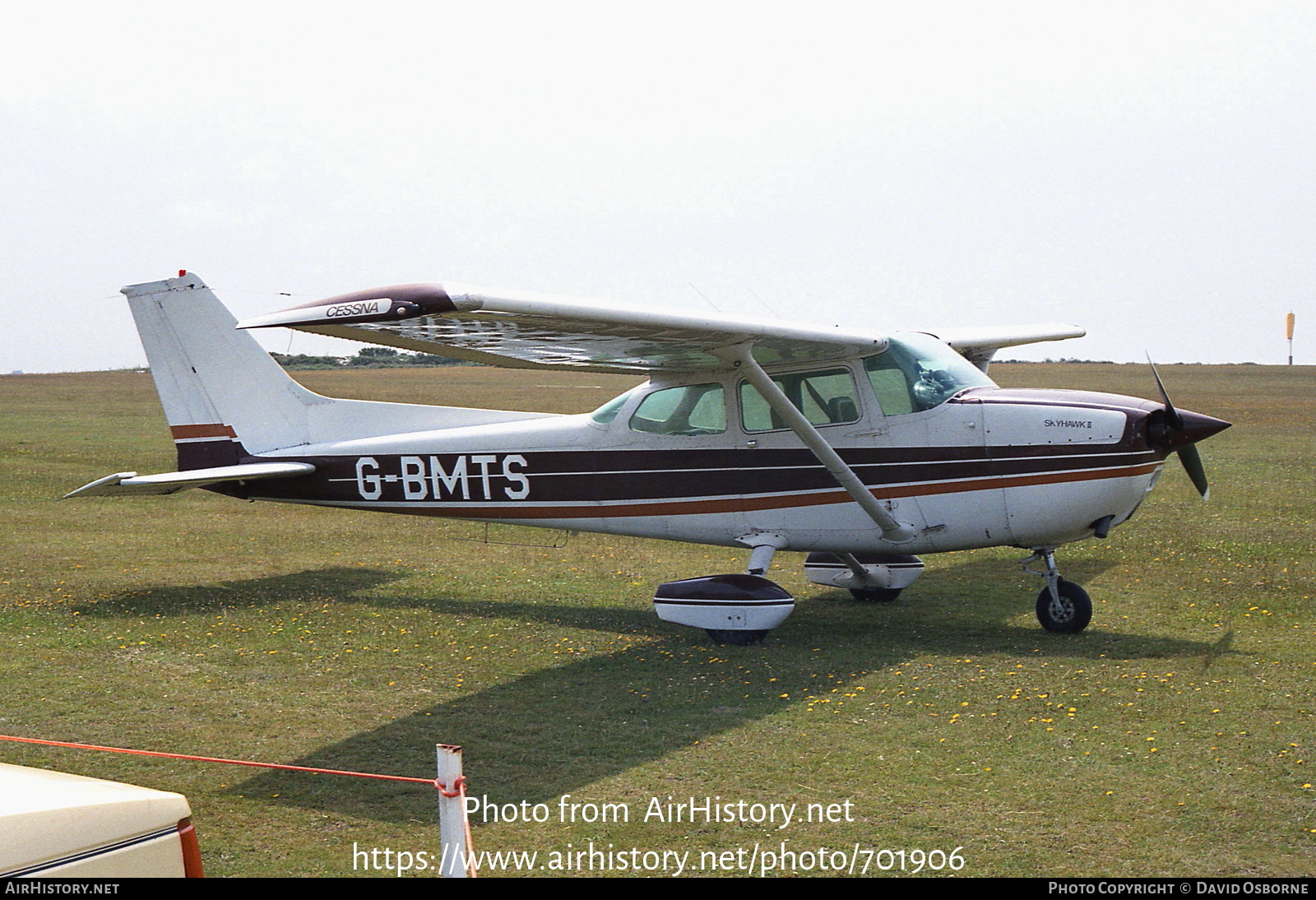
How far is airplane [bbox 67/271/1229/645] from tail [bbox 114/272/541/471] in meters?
0.02

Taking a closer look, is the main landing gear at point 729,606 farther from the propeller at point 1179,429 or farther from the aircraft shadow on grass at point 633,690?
the propeller at point 1179,429

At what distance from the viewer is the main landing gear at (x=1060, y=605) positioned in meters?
9.51

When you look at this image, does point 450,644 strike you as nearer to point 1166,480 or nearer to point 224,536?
point 224,536

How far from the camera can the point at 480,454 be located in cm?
1128

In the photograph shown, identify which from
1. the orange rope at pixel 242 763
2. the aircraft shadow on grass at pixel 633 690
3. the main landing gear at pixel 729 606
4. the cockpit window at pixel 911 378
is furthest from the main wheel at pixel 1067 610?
the orange rope at pixel 242 763

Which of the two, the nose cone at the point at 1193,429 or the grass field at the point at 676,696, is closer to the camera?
the grass field at the point at 676,696

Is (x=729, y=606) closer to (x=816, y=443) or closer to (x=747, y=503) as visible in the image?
(x=747, y=503)

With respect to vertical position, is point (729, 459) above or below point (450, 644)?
above

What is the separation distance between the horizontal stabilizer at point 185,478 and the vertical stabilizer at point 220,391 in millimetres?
284

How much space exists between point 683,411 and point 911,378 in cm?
205

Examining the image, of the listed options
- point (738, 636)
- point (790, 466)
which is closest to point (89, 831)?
point (738, 636)

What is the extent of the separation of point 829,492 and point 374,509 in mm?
4935

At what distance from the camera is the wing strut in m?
9.11
